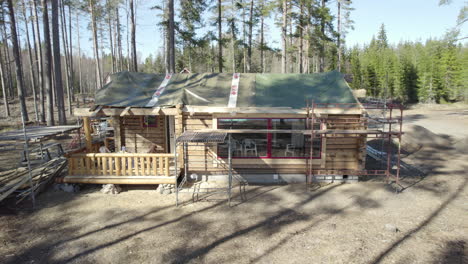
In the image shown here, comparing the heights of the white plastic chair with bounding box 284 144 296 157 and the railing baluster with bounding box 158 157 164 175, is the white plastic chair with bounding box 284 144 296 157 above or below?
above

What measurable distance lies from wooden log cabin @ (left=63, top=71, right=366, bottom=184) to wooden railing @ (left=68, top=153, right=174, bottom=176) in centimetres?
3

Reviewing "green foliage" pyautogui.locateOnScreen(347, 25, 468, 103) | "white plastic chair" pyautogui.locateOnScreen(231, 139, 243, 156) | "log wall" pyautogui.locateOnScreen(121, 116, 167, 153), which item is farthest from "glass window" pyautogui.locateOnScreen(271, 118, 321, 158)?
"green foliage" pyautogui.locateOnScreen(347, 25, 468, 103)

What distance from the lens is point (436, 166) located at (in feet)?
39.2

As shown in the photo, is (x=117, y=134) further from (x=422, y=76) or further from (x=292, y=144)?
(x=422, y=76)

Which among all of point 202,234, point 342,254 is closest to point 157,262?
point 202,234

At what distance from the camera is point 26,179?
27.7 feet

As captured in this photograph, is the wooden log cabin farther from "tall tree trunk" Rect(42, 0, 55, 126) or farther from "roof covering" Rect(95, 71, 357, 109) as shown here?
"tall tree trunk" Rect(42, 0, 55, 126)

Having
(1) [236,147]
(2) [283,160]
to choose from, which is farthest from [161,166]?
(2) [283,160]

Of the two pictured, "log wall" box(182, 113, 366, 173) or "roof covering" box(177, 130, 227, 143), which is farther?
"log wall" box(182, 113, 366, 173)

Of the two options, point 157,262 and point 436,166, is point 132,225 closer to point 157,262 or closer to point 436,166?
point 157,262

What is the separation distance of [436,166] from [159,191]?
11.9 m

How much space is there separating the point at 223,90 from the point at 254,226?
534 centimetres

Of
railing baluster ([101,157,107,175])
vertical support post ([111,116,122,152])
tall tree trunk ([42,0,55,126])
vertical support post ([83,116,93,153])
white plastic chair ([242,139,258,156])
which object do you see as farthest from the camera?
tall tree trunk ([42,0,55,126])

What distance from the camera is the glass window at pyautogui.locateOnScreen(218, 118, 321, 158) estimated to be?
31.5 feet
